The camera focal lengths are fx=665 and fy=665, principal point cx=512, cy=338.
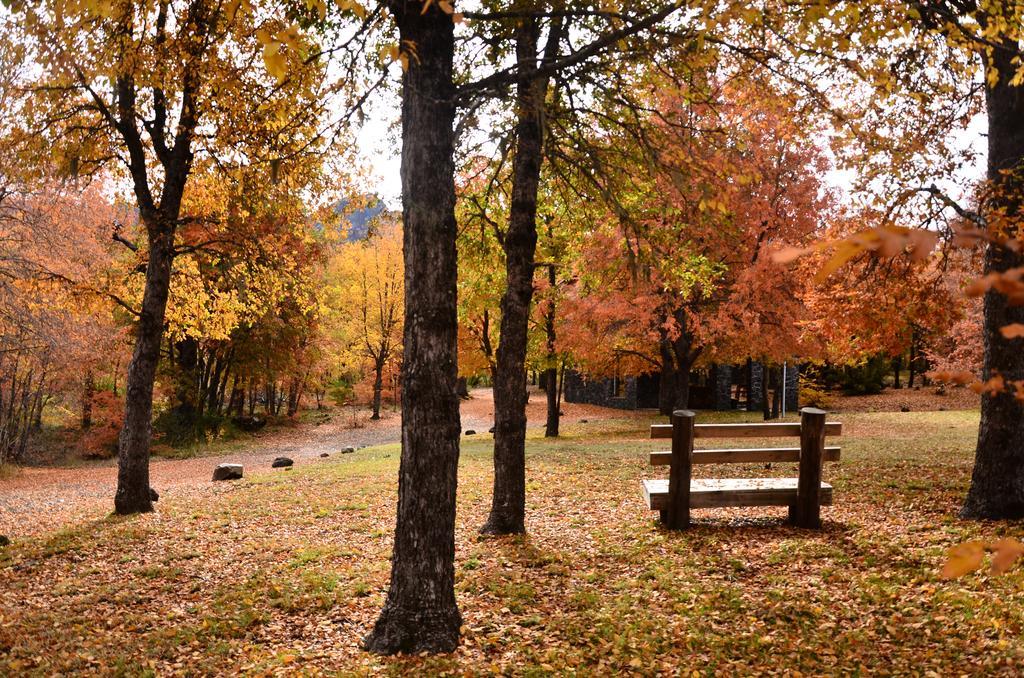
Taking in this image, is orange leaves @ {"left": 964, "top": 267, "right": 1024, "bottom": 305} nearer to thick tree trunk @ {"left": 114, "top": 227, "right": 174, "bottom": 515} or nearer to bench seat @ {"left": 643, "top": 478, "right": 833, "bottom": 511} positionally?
bench seat @ {"left": 643, "top": 478, "right": 833, "bottom": 511}

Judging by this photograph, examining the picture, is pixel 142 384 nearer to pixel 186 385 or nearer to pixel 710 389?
pixel 186 385

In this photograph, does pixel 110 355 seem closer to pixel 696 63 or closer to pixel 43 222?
pixel 43 222

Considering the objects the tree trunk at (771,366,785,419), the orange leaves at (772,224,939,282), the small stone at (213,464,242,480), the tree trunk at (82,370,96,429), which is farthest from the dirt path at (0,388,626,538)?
the orange leaves at (772,224,939,282)

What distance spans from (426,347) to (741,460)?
4.32 m

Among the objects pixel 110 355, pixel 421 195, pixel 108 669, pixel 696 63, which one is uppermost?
pixel 696 63

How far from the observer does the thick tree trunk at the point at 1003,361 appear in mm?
7516

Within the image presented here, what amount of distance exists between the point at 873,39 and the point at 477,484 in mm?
9258

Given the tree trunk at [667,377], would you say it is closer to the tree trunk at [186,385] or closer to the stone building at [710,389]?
the stone building at [710,389]

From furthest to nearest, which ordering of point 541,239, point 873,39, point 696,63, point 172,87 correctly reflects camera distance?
point 541,239
point 172,87
point 696,63
point 873,39

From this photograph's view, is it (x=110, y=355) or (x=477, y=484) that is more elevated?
(x=110, y=355)

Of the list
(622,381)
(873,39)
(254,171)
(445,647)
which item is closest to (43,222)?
(254,171)

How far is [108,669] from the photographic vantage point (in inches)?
206

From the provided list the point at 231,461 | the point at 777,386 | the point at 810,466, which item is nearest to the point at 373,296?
the point at 231,461

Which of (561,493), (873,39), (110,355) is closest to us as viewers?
(873,39)
